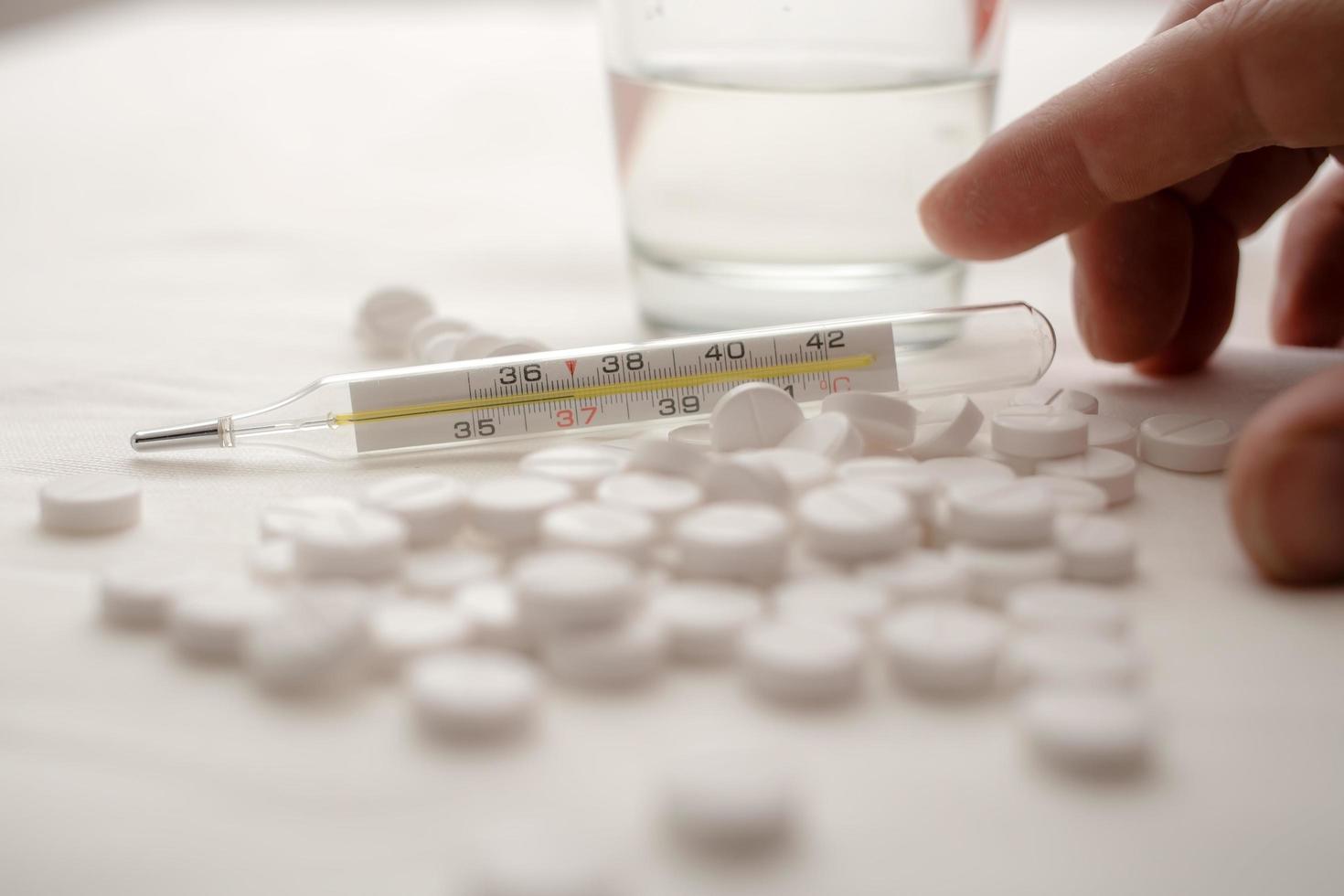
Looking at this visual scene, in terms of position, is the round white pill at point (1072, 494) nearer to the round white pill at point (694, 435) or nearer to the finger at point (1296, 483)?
the finger at point (1296, 483)

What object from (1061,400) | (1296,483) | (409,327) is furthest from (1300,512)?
(409,327)

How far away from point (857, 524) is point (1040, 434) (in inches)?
9.4

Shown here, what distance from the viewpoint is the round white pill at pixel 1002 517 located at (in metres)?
0.80

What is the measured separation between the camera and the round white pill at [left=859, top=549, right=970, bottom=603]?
29.3 inches

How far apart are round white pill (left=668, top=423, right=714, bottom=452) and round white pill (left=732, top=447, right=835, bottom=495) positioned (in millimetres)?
95

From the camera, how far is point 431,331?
1.24 metres

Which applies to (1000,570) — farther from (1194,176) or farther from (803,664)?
(1194,176)

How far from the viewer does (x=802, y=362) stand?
1.06 m

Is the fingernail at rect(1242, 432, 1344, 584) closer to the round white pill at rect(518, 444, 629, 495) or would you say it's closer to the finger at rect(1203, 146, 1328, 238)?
the round white pill at rect(518, 444, 629, 495)

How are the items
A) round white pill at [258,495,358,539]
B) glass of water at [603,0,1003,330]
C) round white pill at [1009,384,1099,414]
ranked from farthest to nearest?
glass of water at [603,0,1003,330]
round white pill at [1009,384,1099,414]
round white pill at [258,495,358,539]

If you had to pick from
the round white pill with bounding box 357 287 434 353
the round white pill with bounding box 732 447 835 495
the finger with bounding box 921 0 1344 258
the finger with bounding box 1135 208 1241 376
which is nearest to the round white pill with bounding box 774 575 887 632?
the round white pill with bounding box 732 447 835 495

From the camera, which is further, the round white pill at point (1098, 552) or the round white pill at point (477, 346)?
the round white pill at point (477, 346)

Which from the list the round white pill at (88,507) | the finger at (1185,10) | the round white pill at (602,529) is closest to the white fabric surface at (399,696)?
the round white pill at (88,507)

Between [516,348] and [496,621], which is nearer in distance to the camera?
[496,621]
